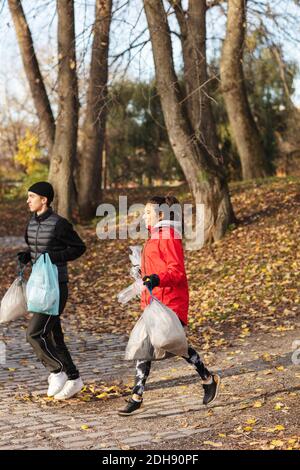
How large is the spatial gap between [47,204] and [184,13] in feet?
32.7

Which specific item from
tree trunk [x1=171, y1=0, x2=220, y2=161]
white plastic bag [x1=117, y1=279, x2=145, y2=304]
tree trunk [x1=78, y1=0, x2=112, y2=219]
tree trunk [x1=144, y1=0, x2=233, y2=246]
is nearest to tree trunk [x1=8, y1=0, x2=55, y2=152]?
tree trunk [x1=78, y1=0, x2=112, y2=219]

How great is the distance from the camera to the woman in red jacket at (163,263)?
6426mm

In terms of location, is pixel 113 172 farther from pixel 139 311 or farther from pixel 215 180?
pixel 139 311

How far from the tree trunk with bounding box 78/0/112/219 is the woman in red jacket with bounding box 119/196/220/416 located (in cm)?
1212

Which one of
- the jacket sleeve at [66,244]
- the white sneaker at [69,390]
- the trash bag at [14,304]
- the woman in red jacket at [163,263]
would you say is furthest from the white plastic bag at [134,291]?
the trash bag at [14,304]

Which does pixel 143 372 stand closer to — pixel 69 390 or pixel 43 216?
pixel 69 390

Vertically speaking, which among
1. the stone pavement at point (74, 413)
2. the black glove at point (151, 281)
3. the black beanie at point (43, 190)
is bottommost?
the stone pavement at point (74, 413)

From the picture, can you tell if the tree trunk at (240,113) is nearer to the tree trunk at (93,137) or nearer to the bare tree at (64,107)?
the tree trunk at (93,137)

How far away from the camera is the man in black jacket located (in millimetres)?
7074

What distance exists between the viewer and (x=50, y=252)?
7082 millimetres

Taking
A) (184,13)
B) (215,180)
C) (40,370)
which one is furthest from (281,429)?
(184,13)

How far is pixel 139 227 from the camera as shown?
18344mm

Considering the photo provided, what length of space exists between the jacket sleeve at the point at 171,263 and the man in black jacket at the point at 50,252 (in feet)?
3.28

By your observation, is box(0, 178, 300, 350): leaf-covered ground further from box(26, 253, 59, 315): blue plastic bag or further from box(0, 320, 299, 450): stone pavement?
box(26, 253, 59, 315): blue plastic bag
